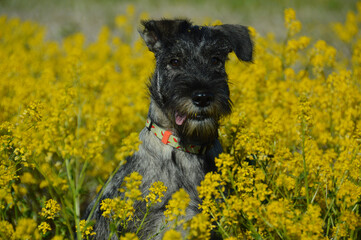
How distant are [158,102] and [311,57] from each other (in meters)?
3.30

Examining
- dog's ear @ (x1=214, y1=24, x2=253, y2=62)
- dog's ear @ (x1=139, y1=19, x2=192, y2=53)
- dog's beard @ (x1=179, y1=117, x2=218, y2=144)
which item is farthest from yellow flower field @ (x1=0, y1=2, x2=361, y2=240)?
dog's ear @ (x1=214, y1=24, x2=253, y2=62)

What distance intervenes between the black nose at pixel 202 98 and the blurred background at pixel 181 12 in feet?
39.8

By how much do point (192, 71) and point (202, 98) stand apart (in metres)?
0.50

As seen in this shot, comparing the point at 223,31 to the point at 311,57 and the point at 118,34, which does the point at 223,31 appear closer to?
the point at 311,57

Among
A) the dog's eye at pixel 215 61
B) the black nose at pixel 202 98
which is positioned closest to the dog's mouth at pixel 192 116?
the black nose at pixel 202 98

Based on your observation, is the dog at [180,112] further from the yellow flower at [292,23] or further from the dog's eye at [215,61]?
the yellow flower at [292,23]

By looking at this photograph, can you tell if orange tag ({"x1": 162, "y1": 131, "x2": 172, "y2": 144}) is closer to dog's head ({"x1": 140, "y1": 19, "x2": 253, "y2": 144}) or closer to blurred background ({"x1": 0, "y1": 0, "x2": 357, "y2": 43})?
dog's head ({"x1": 140, "y1": 19, "x2": 253, "y2": 144})

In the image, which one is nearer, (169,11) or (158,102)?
(158,102)

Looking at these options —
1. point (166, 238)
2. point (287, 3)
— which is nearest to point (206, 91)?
point (166, 238)

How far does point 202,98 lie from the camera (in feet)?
11.4

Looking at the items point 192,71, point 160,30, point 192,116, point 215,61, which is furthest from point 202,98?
point 160,30

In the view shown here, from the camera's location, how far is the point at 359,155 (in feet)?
11.2

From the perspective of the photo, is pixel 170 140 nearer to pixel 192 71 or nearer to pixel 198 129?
pixel 198 129

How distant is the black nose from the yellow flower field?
484mm
